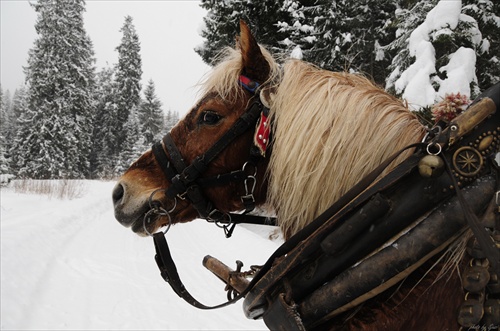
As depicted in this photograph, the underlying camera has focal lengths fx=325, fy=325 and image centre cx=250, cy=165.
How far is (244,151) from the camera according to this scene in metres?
1.78

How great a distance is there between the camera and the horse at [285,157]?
1.10 metres

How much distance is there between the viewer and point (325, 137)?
1443 mm

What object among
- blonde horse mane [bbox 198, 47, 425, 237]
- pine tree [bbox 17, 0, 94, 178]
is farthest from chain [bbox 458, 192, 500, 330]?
pine tree [bbox 17, 0, 94, 178]

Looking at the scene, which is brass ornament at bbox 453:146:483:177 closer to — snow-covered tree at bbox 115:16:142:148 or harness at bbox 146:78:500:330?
harness at bbox 146:78:500:330

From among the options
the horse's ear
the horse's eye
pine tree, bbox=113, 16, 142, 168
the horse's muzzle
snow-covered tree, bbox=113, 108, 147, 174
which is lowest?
snow-covered tree, bbox=113, 108, 147, 174

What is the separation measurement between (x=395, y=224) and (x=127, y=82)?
33926mm

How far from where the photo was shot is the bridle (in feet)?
5.65

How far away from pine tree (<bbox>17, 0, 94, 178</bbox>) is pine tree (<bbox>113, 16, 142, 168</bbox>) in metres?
7.49

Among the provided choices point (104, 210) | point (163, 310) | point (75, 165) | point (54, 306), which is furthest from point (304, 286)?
point (75, 165)

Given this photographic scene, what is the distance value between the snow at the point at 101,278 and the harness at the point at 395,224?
292 cm

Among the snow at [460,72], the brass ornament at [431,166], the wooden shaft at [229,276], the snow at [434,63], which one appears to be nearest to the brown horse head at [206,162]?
the wooden shaft at [229,276]

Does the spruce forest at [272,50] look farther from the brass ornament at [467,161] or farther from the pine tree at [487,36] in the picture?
the brass ornament at [467,161]

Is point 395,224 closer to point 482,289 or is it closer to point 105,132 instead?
point 482,289

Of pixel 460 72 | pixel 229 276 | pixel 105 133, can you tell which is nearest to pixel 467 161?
pixel 229 276
